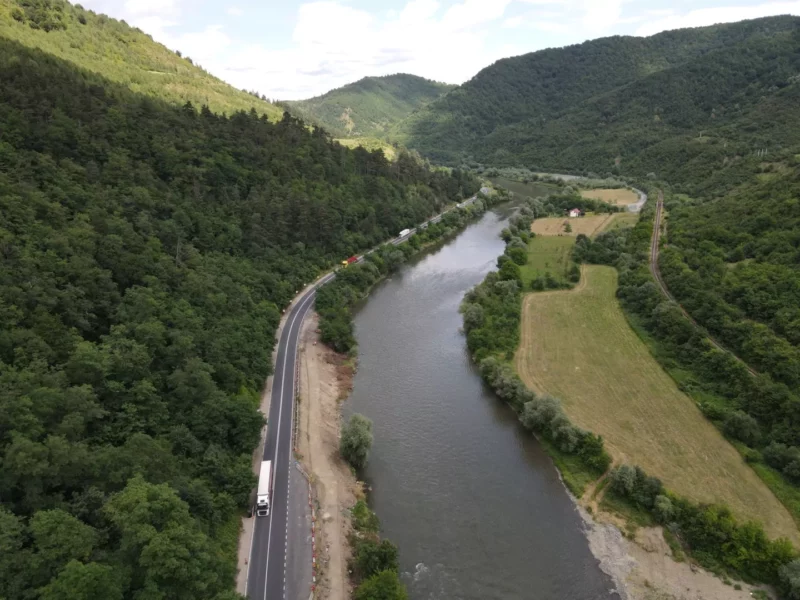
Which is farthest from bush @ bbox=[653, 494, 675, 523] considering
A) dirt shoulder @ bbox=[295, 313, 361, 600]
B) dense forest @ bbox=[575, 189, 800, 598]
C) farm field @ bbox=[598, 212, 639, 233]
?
farm field @ bbox=[598, 212, 639, 233]

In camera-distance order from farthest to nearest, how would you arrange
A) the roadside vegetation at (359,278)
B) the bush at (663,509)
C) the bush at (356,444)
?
1. the roadside vegetation at (359,278)
2. the bush at (356,444)
3. the bush at (663,509)

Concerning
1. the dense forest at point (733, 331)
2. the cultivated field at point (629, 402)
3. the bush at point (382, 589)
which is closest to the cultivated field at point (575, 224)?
the dense forest at point (733, 331)

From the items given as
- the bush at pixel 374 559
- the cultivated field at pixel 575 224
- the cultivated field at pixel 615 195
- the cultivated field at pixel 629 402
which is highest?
the cultivated field at pixel 615 195

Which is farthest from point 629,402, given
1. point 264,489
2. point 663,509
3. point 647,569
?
point 264,489

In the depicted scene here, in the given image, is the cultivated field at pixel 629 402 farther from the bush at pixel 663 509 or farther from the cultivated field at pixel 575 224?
the cultivated field at pixel 575 224

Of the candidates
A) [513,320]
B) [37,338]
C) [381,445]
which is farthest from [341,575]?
[513,320]

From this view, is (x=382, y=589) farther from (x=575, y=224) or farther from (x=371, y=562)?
(x=575, y=224)

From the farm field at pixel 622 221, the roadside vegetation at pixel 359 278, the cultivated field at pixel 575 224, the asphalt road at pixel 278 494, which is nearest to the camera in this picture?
the asphalt road at pixel 278 494
